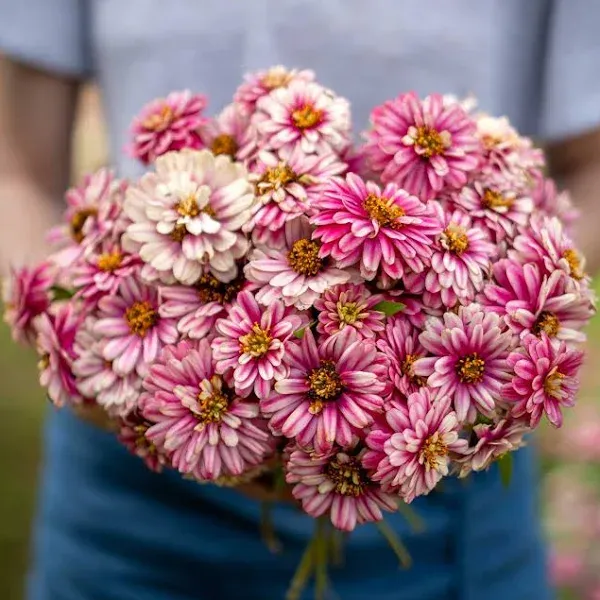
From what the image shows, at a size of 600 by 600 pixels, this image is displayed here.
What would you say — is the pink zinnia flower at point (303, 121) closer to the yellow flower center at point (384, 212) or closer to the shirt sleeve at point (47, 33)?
the yellow flower center at point (384, 212)

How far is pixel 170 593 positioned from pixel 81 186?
0.46m

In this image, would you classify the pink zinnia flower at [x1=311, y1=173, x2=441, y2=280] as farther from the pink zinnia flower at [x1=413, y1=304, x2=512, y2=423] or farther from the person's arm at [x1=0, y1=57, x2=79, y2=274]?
the person's arm at [x1=0, y1=57, x2=79, y2=274]

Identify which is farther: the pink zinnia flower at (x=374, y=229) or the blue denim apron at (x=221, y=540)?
the blue denim apron at (x=221, y=540)

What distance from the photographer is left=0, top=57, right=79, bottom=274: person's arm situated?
0.84m

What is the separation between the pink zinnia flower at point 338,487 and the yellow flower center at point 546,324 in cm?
11

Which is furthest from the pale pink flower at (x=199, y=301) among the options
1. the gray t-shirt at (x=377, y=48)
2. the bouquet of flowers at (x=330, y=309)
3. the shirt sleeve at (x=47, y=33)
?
the shirt sleeve at (x=47, y=33)

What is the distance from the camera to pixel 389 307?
0.43 m

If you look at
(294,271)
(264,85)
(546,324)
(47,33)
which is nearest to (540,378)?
(546,324)

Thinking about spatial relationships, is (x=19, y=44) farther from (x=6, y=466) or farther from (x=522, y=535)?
(x=6, y=466)

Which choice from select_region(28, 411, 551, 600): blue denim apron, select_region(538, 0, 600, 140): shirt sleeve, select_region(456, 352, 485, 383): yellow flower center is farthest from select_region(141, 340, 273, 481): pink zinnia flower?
select_region(538, 0, 600, 140): shirt sleeve

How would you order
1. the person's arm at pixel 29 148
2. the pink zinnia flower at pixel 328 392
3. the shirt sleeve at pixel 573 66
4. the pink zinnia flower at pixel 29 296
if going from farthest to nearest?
1. the person's arm at pixel 29 148
2. the shirt sleeve at pixel 573 66
3. the pink zinnia flower at pixel 29 296
4. the pink zinnia flower at pixel 328 392

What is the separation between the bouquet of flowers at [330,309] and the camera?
16.6 inches

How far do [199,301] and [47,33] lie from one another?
465 mm

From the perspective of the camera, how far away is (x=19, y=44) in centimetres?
79
